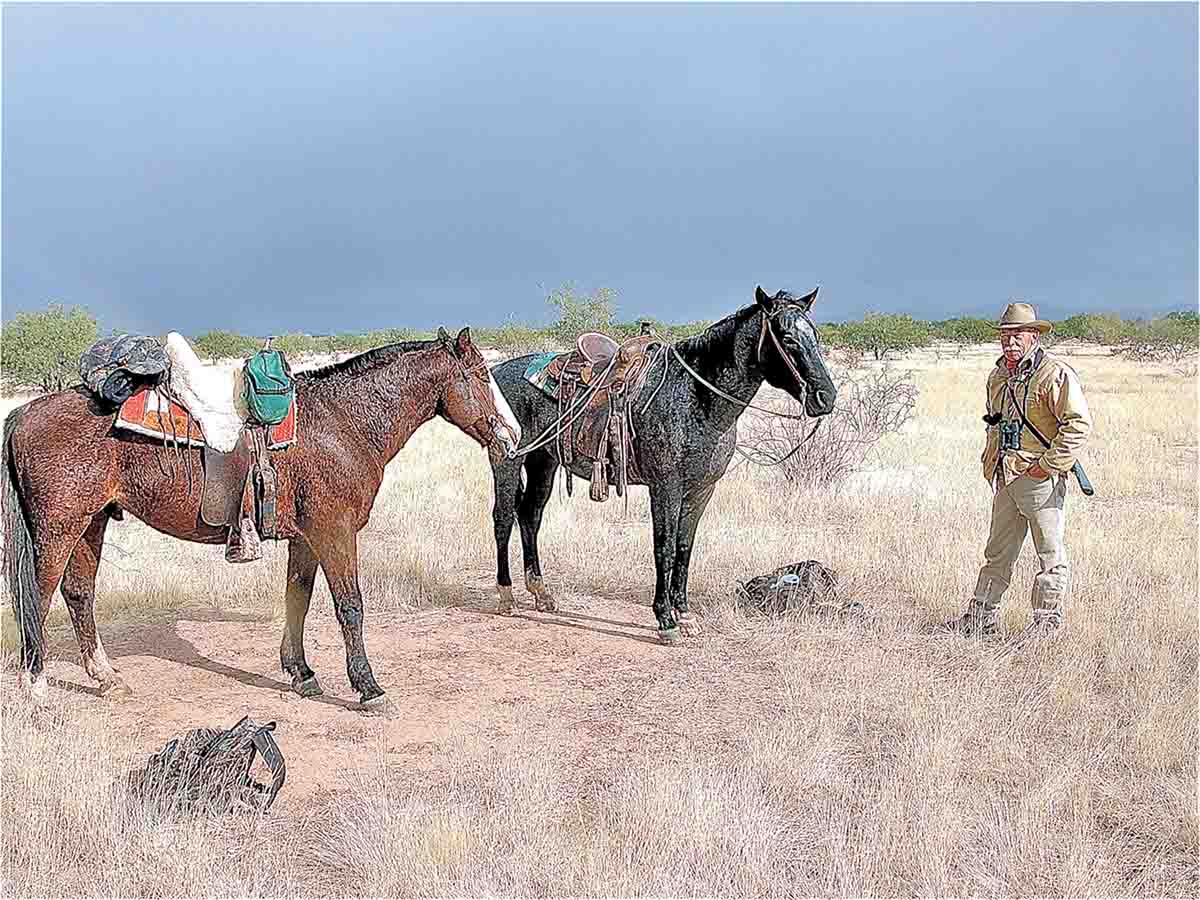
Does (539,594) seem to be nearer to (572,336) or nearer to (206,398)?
(206,398)

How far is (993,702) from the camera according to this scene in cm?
505

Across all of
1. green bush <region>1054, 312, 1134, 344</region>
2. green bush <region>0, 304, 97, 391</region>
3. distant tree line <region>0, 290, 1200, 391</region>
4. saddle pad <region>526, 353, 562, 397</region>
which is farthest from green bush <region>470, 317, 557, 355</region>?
green bush <region>1054, 312, 1134, 344</region>

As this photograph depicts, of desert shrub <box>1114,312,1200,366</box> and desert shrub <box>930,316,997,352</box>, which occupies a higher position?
desert shrub <box>930,316,997,352</box>

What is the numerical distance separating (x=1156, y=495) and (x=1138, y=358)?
32.7m

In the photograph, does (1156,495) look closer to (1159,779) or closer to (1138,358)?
(1159,779)

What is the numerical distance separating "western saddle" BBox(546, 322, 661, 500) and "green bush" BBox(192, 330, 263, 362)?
35.9 meters

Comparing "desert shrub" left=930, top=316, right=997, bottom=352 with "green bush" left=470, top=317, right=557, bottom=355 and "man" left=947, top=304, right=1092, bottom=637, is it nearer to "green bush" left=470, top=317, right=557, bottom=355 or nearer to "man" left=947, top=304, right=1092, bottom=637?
"green bush" left=470, top=317, right=557, bottom=355

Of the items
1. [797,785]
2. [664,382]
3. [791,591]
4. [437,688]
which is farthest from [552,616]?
[797,785]

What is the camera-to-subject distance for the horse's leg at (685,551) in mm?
6500

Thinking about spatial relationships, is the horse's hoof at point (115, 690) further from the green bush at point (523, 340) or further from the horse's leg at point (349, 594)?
the green bush at point (523, 340)

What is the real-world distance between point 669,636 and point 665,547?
0.61m

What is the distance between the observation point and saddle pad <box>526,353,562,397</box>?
23.1 ft

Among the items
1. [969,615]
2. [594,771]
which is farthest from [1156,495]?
[594,771]

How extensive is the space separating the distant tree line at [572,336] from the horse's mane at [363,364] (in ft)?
6.69
